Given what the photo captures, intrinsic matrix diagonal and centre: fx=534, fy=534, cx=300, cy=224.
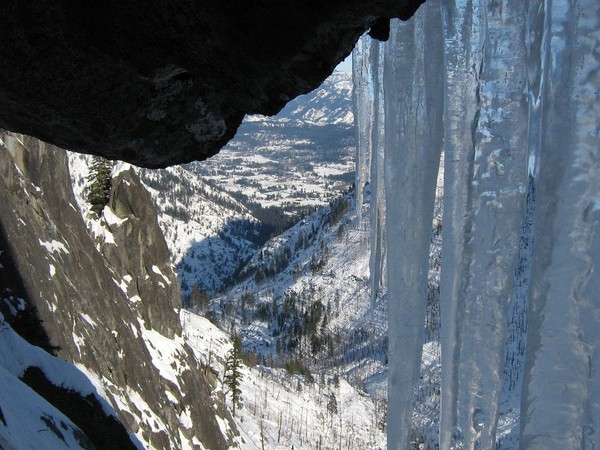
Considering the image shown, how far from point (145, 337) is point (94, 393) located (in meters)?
13.8

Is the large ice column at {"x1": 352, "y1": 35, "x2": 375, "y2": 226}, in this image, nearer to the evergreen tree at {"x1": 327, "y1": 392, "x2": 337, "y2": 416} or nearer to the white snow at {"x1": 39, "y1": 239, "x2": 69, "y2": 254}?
the white snow at {"x1": 39, "y1": 239, "x2": 69, "y2": 254}

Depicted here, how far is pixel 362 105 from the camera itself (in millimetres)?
9898

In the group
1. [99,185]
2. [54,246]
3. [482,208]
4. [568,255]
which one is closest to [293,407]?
[99,185]

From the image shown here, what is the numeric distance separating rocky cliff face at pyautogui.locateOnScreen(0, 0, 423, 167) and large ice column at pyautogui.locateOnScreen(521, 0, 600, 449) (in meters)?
1.25

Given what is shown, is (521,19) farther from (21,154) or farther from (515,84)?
(21,154)

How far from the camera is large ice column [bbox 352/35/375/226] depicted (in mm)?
8719

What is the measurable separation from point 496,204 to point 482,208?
122mm

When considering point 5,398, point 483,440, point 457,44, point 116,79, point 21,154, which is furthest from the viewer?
point 21,154

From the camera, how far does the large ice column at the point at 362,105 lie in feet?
28.6

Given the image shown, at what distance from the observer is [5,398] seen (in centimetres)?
666

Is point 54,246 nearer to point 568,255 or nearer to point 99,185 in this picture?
point 99,185

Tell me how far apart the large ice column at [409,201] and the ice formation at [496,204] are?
0.6 inches

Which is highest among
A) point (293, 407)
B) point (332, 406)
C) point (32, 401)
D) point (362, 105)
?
point (362, 105)

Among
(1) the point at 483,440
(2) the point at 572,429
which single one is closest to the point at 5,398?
(1) the point at 483,440
